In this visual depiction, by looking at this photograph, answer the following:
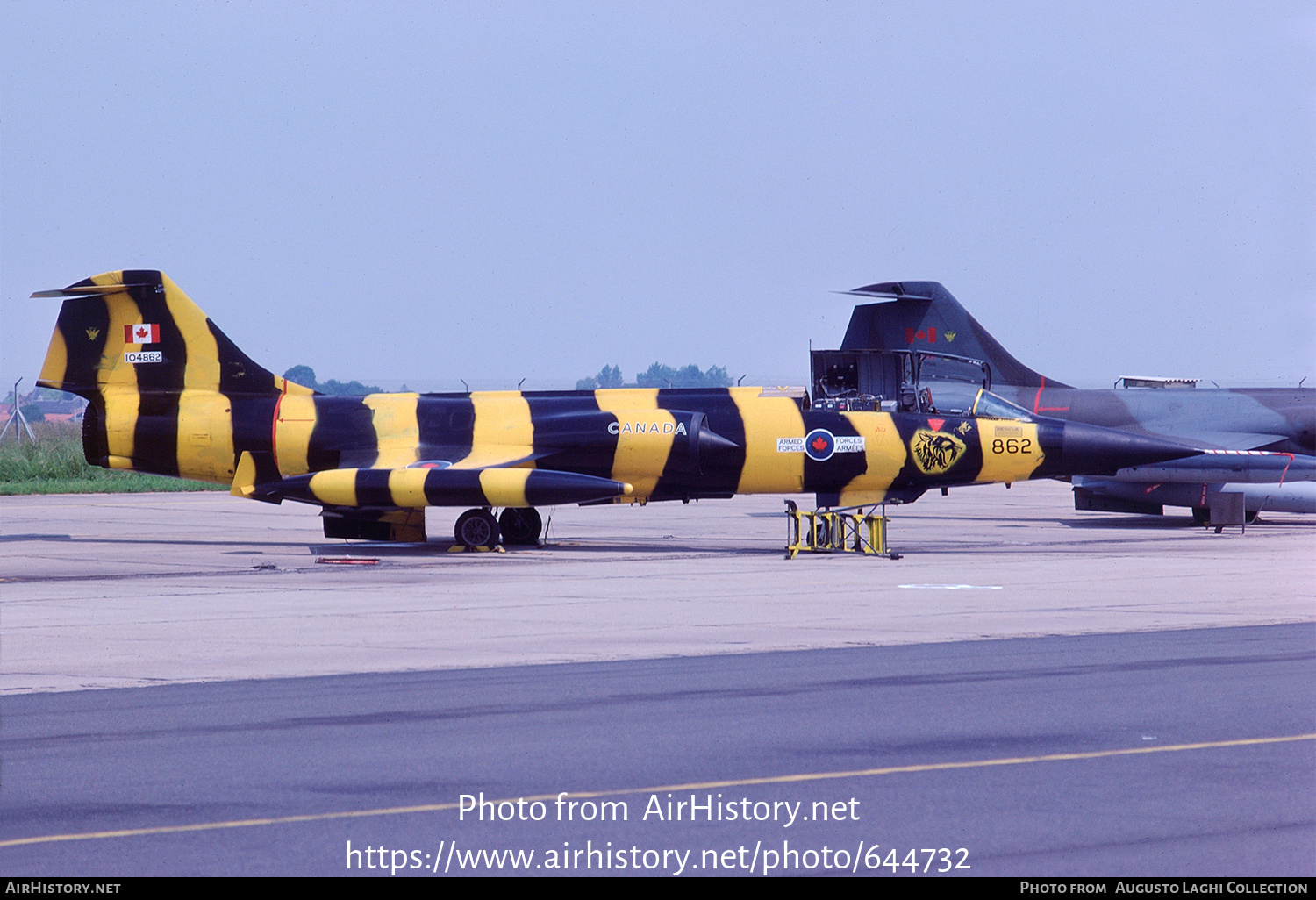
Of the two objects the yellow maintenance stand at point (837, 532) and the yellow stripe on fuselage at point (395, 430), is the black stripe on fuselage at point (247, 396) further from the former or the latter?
the yellow maintenance stand at point (837, 532)

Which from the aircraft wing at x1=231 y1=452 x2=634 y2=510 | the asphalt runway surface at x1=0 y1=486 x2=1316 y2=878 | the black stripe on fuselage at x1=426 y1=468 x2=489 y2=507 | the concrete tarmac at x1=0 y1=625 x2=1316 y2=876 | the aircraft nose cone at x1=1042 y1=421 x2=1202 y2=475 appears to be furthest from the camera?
the aircraft nose cone at x1=1042 y1=421 x2=1202 y2=475

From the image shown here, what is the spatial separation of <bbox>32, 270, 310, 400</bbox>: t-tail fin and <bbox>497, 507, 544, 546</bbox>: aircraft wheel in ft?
14.5

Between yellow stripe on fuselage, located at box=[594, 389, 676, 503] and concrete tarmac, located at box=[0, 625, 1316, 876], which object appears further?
yellow stripe on fuselage, located at box=[594, 389, 676, 503]

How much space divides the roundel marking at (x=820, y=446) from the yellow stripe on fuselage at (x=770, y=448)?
143mm

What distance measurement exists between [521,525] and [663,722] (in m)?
16.1

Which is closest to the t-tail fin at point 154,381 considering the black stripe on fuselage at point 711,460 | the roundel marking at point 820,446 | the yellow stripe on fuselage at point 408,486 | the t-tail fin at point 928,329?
the yellow stripe on fuselage at point 408,486

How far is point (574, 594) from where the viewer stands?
16.6 m

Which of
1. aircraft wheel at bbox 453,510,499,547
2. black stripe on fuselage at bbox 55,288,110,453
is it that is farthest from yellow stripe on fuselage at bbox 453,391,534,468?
black stripe on fuselage at bbox 55,288,110,453

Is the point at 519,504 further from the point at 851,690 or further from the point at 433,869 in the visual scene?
the point at 433,869

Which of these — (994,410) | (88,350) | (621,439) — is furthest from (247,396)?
(994,410)

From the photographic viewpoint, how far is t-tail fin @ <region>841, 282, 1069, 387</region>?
1339 inches

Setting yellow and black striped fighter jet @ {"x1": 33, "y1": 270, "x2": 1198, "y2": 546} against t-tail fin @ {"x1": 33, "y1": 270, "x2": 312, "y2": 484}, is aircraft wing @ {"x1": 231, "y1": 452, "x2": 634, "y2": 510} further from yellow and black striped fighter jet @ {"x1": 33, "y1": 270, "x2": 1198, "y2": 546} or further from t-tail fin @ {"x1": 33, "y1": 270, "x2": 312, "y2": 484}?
t-tail fin @ {"x1": 33, "y1": 270, "x2": 312, "y2": 484}
